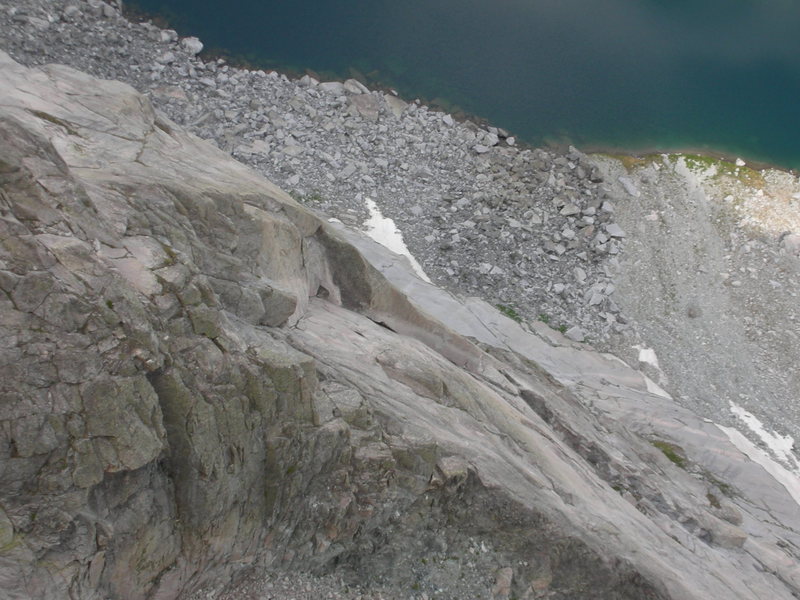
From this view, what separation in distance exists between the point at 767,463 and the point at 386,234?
2674 centimetres

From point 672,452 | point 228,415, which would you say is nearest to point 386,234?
point 672,452

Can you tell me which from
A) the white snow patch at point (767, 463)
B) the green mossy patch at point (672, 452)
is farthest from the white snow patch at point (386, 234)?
the white snow patch at point (767, 463)

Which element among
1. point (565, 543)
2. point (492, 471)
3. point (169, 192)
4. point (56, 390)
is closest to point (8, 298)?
point (56, 390)

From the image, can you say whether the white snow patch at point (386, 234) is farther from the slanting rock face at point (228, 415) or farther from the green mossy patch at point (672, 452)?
the slanting rock face at point (228, 415)

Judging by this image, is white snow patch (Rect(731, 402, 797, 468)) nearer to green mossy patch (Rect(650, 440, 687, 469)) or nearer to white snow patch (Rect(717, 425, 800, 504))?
white snow patch (Rect(717, 425, 800, 504))

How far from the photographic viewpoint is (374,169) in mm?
40281

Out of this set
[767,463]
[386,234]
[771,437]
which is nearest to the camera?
[767,463]

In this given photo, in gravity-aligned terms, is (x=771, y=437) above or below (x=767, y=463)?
above

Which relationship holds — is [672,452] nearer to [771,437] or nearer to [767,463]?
[767,463]

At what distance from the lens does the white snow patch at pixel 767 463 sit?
31.3 m

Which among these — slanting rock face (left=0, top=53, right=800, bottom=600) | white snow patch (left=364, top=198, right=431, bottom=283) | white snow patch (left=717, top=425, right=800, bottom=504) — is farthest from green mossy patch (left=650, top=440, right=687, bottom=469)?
white snow patch (left=364, top=198, right=431, bottom=283)

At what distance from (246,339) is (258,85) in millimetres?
35668

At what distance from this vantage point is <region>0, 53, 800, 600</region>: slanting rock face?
7.34 m

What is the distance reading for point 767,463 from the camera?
32.2 metres
